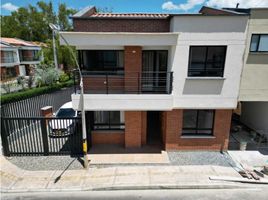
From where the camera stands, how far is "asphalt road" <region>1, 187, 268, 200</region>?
22.7 ft

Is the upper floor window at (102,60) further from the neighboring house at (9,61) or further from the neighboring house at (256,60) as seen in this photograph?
the neighboring house at (9,61)

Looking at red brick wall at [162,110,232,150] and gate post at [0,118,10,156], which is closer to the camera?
gate post at [0,118,10,156]

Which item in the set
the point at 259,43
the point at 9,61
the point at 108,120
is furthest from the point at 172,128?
the point at 9,61

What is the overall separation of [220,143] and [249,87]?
320 cm

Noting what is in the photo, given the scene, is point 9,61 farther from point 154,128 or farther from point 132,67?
point 132,67

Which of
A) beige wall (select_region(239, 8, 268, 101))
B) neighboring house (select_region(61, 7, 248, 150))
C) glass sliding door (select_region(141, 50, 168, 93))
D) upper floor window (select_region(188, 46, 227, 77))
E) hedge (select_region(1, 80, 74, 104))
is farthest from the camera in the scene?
hedge (select_region(1, 80, 74, 104))

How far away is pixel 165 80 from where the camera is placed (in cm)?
977

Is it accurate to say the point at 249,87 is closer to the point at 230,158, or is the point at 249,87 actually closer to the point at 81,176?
the point at 230,158

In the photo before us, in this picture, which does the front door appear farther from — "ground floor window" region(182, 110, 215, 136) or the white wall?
the white wall

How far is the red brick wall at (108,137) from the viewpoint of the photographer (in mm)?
10672

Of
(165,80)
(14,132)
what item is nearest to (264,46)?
(165,80)

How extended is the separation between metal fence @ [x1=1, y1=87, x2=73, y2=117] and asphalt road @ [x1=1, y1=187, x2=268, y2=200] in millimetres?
6828

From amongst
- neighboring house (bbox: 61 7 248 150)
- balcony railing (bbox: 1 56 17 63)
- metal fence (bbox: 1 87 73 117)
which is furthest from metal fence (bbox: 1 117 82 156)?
balcony railing (bbox: 1 56 17 63)

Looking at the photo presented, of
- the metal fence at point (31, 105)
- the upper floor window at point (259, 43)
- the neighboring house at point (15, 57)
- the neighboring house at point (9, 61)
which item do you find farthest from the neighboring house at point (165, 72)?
the neighboring house at point (9, 61)
